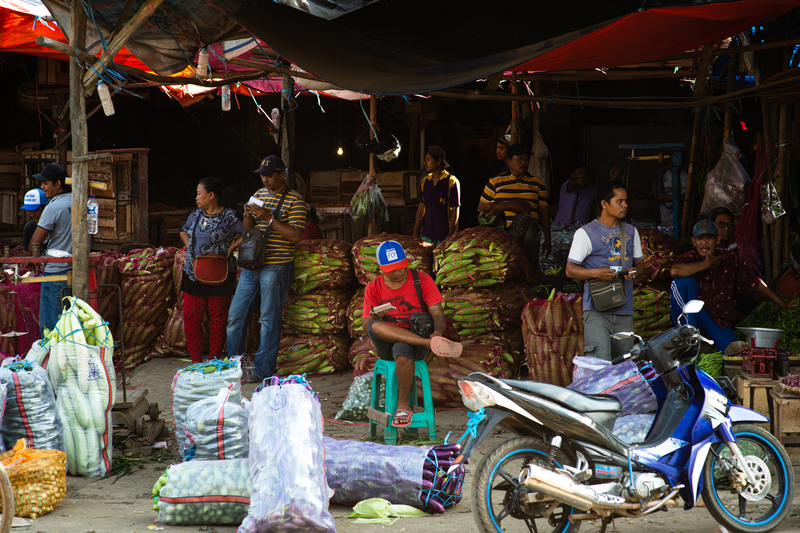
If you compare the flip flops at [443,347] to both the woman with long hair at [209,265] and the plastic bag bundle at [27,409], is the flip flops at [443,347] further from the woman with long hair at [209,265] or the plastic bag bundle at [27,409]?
the woman with long hair at [209,265]

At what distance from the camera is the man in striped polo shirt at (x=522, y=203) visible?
723cm

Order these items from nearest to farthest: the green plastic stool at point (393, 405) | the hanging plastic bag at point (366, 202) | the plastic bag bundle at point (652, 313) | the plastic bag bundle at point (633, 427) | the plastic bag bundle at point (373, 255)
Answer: the plastic bag bundle at point (633, 427)
the green plastic stool at point (393, 405)
the plastic bag bundle at point (652, 313)
the plastic bag bundle at point (373, 255)
the hanging plastic bag at point (366, 202)

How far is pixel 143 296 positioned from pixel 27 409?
3490 millimetres

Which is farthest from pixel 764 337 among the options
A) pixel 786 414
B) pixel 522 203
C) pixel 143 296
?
pixel 143 296

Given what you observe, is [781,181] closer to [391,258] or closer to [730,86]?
[730,86]

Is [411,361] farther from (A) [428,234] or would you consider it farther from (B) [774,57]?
(B) [774,57]

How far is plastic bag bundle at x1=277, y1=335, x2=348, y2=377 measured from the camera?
733cm

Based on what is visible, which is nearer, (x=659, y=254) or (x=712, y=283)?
(x=712, y=283)

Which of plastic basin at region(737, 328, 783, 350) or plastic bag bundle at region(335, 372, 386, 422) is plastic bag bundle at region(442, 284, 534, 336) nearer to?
plastic bag bundle at region(335, 372, 386, 422)

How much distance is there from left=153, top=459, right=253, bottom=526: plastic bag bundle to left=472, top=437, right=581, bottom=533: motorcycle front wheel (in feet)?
4.26

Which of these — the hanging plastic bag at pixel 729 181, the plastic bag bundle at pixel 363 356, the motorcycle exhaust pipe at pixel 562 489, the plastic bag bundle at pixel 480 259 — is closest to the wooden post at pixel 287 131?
the plastic bag bundle at pixel 363 356

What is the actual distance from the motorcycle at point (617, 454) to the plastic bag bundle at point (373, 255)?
314cm

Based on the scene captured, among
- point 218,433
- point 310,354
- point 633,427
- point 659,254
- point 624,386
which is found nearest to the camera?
point 218,433

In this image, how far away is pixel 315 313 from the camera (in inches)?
287
